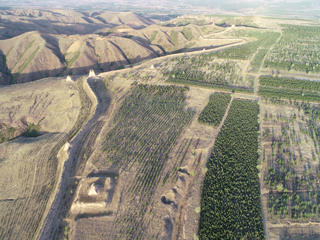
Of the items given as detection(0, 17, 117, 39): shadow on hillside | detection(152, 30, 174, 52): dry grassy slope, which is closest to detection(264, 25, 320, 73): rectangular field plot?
detection(152, 30, 174, 52): dry grassy slope

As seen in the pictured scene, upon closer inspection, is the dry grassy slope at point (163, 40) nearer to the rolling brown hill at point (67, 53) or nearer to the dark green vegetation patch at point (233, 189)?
the rolling brown hill at point (67, 53)

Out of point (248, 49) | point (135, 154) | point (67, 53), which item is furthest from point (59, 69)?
point (248, 49)

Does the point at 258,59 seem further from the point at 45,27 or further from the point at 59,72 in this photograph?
the point at 45,27

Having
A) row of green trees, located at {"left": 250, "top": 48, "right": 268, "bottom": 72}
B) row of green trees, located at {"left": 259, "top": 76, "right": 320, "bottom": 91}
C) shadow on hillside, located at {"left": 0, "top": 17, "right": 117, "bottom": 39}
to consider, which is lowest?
row of green trees, located at {"left": 259, "top": 76, "right": 320, "bottom": 91}

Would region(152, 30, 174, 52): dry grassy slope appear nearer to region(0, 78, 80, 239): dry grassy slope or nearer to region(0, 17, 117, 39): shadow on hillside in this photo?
region(0, 78, 80, 239): dry grassy slope

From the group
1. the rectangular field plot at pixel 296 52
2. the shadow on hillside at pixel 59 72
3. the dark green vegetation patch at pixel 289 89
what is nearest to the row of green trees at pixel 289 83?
the dark green vegetation patch at pixel 289 89

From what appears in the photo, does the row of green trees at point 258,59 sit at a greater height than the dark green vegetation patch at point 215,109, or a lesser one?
greater
